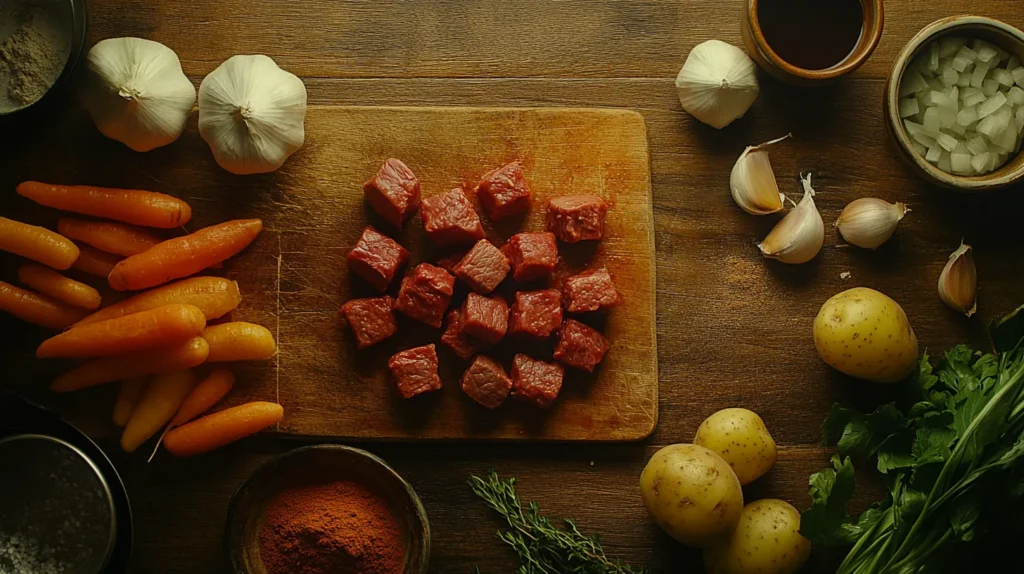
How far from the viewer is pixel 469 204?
9.75ft

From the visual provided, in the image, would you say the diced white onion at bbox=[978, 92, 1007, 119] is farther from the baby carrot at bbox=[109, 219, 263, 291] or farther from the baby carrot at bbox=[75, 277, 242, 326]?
the baby carrot at bbox=[75, 277, 242, 326]

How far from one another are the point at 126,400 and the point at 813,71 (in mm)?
2804

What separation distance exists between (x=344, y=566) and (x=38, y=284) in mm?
1500

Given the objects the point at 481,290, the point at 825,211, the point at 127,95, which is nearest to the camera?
the point at 127,95

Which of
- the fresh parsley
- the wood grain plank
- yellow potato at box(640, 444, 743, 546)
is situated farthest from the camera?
the wood grain plank

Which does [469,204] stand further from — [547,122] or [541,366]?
[541,366]

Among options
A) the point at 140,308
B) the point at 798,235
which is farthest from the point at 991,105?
the point at 140,308

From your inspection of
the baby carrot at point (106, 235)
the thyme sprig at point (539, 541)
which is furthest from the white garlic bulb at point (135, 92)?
the thyme sprig at point (539, 541)

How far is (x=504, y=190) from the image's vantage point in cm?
293

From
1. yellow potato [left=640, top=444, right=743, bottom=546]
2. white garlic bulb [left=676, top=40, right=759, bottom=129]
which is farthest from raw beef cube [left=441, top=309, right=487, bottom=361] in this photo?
white garlic bulb [left=676, top=40, right=759, bottom=129]

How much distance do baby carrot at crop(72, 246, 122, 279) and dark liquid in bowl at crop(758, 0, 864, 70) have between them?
8.42 ft

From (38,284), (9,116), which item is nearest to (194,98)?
(9,116)

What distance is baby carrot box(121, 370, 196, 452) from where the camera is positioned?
289 centimetres

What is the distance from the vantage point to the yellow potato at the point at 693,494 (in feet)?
8.77
